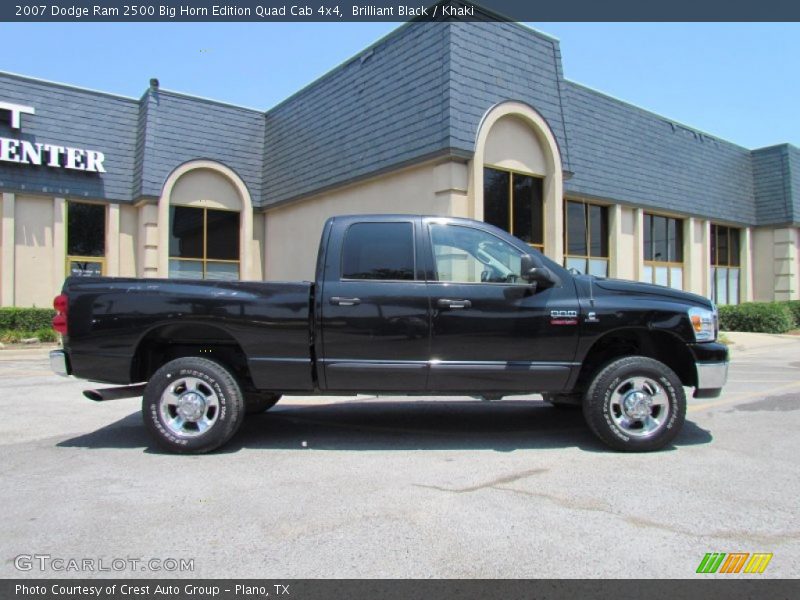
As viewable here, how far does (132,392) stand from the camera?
17.7 feet

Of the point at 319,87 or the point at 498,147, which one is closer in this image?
the point at 498,147

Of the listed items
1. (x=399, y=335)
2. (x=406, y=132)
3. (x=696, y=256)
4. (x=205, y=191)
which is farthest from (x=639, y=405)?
(x=696, y=256)

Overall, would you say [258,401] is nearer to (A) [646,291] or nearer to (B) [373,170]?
(A) [646,291]

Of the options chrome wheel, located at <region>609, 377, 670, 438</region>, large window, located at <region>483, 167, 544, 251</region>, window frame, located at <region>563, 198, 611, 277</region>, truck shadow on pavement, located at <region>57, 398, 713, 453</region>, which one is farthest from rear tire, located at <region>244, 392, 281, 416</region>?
window frame, located at <region>563, 198, 611, 277</region>

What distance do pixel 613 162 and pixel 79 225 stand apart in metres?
16.5

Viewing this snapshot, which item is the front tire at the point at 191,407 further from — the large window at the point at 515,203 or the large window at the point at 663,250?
the large window at the point at 663,250

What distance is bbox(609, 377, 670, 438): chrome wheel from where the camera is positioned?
5.09 metres

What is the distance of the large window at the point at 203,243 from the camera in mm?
18266

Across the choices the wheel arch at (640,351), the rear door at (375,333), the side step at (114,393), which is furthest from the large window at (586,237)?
the side step at (114,393)

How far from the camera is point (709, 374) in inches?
203

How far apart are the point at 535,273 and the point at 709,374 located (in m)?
1.82
